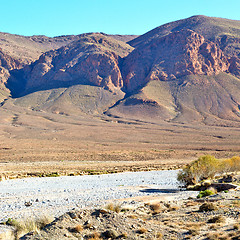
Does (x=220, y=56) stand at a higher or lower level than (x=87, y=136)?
higher

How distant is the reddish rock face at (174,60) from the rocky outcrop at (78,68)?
878 cm

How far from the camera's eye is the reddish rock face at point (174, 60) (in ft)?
501

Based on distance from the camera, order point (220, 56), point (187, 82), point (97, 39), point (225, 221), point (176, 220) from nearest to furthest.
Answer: point (225, 221) → point (176, 220) → point (187, 82) → point (220, 56) → point (97, 39)

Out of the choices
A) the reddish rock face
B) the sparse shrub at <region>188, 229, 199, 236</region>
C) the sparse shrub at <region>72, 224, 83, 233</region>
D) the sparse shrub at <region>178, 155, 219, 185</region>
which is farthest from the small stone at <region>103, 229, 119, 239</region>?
the reddish rock face

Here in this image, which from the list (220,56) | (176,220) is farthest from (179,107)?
(176,220)

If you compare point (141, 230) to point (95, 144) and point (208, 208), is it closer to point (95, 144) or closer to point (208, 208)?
point (208, 208)

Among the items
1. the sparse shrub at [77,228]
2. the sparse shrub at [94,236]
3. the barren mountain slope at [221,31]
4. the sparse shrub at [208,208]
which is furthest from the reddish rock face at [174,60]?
the sparse shrub at [94,236]

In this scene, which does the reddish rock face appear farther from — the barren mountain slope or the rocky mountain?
the barren mountain slope

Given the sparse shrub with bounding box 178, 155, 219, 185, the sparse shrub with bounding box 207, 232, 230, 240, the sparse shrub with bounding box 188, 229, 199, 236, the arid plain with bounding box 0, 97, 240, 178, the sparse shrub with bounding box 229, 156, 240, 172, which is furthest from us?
the arid plain with bounding box 0, 97, 240, 178

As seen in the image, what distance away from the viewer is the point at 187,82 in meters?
147

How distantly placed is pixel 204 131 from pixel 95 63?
83063 mm

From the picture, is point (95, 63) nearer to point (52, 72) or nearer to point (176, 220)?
point (52, 72)

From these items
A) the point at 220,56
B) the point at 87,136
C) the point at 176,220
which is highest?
the point at 220,56

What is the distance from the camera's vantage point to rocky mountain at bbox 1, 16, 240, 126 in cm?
13288
